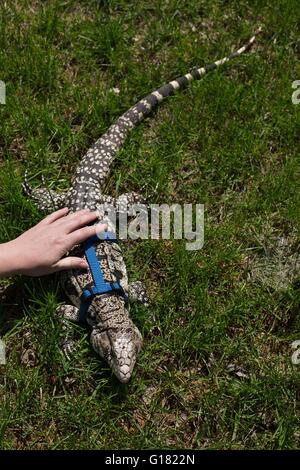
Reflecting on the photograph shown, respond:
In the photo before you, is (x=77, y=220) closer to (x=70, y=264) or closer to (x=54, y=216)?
(x=54, y=216)

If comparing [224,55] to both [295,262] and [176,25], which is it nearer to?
[176,25]

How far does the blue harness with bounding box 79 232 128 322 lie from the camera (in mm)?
5840

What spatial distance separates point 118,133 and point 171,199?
90 centimetres

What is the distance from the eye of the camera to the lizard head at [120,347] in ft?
18.1

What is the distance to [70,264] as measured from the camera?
5.84 metres

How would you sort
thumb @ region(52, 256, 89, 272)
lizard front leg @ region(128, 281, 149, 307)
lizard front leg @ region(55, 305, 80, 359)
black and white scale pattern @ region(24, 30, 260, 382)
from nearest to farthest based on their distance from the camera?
black and white scale pattern @ region(24, 30, 260, 382) → thumb @ region(52, 256, 89, 272) → lizard front leg @ region(55, 305, 80, 359) → lizard front leg @ region(128, 281, 149, 307)

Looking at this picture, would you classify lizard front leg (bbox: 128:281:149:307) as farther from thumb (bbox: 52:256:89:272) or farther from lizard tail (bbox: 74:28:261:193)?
lizard tail (bbox: 74:28:261:193)

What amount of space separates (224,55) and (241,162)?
57.1 inches

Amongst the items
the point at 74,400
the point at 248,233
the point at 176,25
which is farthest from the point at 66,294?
the point at 176,25

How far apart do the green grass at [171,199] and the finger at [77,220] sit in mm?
620

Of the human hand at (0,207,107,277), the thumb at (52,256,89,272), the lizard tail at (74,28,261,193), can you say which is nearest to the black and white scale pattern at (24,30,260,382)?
the lizard tail at (74,28,261,193)

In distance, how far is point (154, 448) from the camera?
5656 mm

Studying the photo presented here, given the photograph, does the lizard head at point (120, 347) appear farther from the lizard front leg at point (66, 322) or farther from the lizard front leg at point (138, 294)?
the lizard front leg at point (138, 294)

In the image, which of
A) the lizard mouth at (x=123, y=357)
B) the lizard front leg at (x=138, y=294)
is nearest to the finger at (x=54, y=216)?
the lizard front leg at (x=138, y=294)
